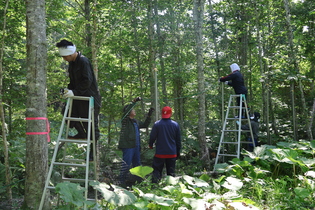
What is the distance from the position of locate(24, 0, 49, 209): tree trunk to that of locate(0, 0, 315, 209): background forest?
7.68 ft

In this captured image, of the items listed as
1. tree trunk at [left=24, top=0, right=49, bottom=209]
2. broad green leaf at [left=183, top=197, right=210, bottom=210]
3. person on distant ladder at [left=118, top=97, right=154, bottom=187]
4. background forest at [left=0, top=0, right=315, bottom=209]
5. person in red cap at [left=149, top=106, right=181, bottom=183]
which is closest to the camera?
broad green leaf at [left=183, top=197, right=210, bottom=210]

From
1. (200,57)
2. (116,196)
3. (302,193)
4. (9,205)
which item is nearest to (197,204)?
(116,196)

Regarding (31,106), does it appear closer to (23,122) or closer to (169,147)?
(169,147)

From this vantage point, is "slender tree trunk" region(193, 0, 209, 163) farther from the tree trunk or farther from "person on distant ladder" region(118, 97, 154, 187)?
the tree trunk

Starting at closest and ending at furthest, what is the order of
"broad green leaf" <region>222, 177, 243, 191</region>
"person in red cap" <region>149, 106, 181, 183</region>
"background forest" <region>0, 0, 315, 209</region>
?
1. "broad green leaf" <region>222, 177, 243, 191</region>
2. "person in red cap" <region>149, 106, 181, 183</region>
3. "background forest" <region>0, 0, 315, 209</region>

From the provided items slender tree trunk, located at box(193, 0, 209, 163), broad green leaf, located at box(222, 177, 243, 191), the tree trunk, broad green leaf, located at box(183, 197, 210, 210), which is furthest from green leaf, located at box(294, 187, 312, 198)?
slender tree trunk, located at box(193, 0, 209, 163)

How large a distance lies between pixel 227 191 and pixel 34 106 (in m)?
3.12

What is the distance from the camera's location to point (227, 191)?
4.45m

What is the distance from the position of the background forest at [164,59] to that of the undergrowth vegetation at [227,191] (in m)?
2.10

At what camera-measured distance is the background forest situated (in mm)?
6797

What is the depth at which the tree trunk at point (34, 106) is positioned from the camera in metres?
3.64

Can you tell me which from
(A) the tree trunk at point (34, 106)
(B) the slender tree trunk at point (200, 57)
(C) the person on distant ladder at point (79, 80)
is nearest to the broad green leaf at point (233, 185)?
(C) the person on distant ladder at point (79, 80)

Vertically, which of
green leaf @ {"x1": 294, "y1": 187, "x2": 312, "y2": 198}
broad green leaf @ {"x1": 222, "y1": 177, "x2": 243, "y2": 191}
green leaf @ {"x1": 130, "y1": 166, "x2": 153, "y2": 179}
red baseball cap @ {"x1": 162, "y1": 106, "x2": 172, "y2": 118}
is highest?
red baseball cap @ {"x1": 162, "y1": 106, "x2": 172, "y2": 118}

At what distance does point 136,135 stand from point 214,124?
4.91m
